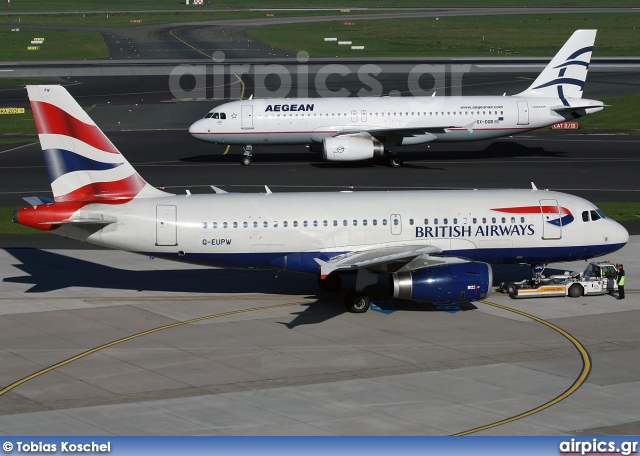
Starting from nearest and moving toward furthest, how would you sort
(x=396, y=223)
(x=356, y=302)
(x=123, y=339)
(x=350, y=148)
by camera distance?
(x=123, y=339) → (x=356, y=302) → (x=396, y=223) → (x=350, y=148)

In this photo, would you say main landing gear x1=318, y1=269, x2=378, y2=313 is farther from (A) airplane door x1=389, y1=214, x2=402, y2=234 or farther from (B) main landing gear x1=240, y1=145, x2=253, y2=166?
(B) main landing gear x1=240, y1=145, x2=253, y2=166

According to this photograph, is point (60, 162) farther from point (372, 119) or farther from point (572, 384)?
point (372, 119)

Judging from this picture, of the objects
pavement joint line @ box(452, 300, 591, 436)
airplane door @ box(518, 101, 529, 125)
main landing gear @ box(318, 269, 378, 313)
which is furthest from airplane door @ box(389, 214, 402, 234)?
airplane door @ box(518, 101, 529, 125)

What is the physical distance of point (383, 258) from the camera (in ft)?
129

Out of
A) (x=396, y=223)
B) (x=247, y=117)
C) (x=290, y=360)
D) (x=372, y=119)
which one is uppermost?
(x=247, y=117)

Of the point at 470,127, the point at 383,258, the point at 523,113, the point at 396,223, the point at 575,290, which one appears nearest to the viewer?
the point at 383,258

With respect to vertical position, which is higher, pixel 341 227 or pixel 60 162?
pixel 60 162

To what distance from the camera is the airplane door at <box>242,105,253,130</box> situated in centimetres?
7744

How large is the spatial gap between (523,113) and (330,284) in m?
39.3

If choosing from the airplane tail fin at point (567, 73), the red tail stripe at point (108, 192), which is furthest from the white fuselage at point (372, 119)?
the red tail stripe at point (108, 192)

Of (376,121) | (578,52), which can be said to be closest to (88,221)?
(376,121)

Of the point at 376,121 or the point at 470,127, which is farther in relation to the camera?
the point at 376,121

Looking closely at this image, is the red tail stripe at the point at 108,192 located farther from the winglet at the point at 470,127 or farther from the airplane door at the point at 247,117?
the winglet at the point at 470,127

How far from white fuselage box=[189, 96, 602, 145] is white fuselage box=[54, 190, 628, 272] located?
33.9 meters
